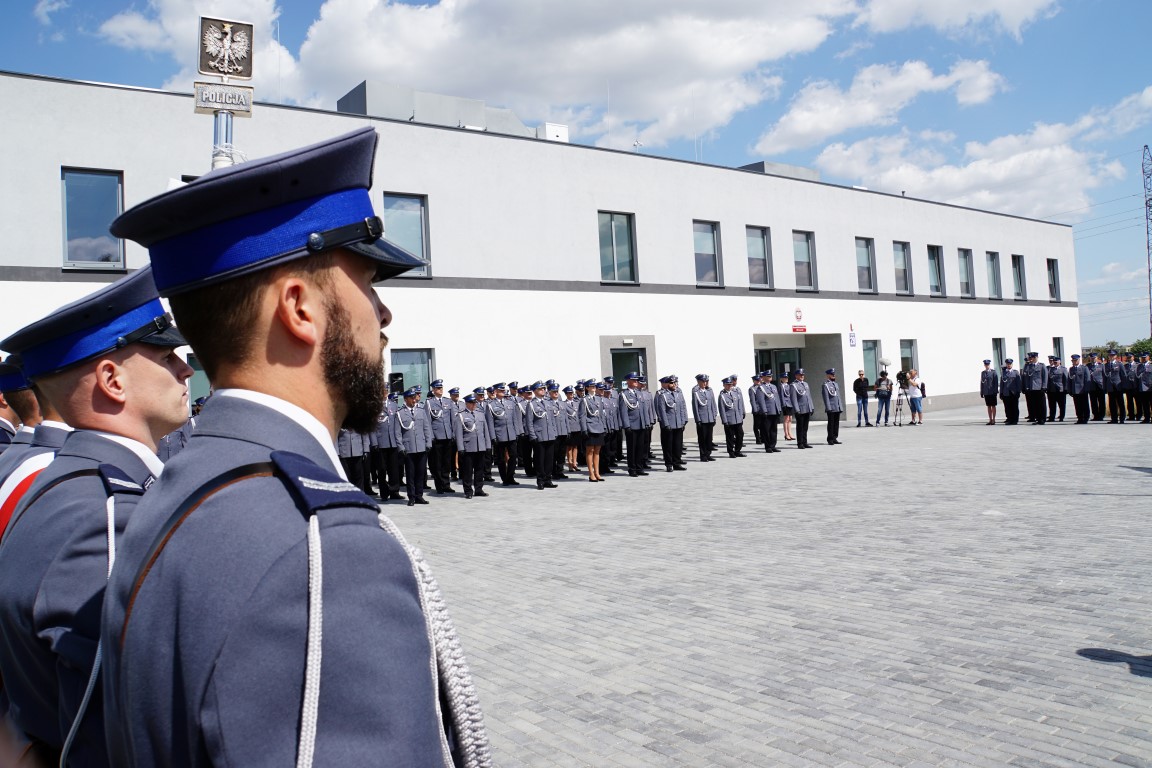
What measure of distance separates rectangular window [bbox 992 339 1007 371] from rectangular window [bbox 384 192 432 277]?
27657 mm

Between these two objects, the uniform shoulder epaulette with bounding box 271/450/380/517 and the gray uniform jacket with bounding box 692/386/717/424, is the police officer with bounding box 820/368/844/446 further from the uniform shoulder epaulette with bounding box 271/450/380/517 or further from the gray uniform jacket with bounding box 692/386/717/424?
the uniform shoulder epaulette with bounding box 271/450/380/517

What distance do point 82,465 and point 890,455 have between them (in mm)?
18011

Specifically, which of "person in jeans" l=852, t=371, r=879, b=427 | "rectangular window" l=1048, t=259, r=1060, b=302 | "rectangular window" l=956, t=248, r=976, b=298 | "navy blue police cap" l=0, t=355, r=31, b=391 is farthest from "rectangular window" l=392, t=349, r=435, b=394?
"rectangular window" l=1048, t=259, r=1060, b=302

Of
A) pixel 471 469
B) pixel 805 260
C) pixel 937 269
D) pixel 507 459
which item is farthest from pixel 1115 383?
pixel 471 469

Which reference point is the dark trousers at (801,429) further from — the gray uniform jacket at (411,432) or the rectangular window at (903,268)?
the rectangular window at (903,268)

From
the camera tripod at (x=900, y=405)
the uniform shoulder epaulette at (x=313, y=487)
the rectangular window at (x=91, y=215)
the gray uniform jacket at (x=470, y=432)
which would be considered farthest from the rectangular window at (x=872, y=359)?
the uniform shoulder epaulette at (x=313, y=487)

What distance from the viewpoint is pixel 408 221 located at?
19953 mm

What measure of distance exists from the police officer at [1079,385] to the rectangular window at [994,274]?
13085 mm

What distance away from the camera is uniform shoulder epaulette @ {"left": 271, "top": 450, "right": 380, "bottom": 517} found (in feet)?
3.75

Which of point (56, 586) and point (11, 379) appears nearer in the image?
point (56, 586)

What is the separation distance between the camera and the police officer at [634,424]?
18.8 m

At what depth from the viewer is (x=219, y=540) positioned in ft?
3.73

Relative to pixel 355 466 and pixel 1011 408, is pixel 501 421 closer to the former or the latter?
pixel 355 466

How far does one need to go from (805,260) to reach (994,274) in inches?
516
